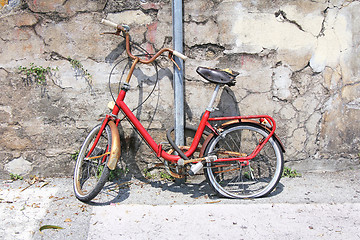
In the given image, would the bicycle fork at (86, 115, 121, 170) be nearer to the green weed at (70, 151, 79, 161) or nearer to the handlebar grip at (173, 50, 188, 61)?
the green weed at (70, 151, 79, 161)

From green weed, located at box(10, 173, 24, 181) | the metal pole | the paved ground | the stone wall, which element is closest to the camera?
the paved ground

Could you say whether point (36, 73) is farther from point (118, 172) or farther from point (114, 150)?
point (118, 172)

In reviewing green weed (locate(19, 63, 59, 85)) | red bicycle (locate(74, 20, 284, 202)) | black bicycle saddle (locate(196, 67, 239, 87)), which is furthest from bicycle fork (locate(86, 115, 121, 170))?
black bicycle saddle (locate(196, 67, 239, 87))

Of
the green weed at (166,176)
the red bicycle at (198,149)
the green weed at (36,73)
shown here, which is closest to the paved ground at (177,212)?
the green weed at (166,176)

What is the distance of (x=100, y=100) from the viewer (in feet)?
10.7

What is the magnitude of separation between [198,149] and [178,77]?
74cm

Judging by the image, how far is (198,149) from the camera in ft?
10.1

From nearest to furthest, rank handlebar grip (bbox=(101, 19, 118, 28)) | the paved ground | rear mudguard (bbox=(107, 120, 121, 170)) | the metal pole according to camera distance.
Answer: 1. the paved ground
2. rear mudguard (bbox=(107, 120, 121, 170))
3. handlebar grip (bbox=(101, 19, 118, 28))
4. the metal pole

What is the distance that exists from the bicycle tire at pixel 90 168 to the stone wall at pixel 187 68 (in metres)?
0.21

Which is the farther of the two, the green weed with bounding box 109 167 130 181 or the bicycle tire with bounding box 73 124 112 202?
the green weed with bounding box 109 167 130 181

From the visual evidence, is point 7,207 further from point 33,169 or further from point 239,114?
point 239,114

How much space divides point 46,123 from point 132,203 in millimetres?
1275

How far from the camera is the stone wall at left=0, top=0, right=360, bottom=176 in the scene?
3115 mm

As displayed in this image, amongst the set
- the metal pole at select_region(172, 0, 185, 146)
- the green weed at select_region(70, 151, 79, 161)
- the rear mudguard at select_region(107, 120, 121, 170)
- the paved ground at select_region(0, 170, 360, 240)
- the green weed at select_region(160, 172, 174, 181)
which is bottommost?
the paved ground at select_region(0, 170, 360, 240)
